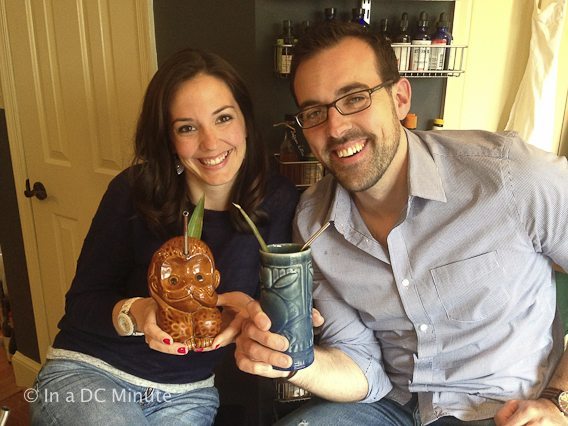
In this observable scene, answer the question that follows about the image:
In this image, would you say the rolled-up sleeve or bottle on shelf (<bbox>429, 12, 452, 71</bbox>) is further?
bottle on shelf (<bbox>429, 12, 452, 71</bbox>)

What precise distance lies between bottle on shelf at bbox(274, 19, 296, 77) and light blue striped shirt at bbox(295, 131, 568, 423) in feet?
1.63

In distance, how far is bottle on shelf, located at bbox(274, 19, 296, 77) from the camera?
4.97 ft

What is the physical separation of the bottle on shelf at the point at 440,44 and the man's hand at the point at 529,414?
108cm

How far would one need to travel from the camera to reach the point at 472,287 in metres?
1.13

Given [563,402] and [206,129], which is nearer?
[563,402]

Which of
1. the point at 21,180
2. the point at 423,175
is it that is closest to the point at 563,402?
the point at 423,175

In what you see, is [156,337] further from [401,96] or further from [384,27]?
[384,27]

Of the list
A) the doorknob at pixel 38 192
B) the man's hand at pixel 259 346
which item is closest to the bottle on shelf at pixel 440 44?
the man's hand at pixel 259 346

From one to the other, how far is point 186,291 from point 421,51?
1182 millimetres

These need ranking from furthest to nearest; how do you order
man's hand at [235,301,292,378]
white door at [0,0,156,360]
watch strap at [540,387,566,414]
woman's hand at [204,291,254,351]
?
1. white door at [0,0,156,360]
2. watch strap at [540,387,566,414]
3. woman's hand at [204,291,254,351]
4. man's hand at [235,301,292,378]

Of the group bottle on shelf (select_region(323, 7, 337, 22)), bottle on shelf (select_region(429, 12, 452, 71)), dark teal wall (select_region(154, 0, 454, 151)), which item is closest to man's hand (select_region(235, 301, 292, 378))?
dark teal wall (select_region(154, 0, 454, 151))

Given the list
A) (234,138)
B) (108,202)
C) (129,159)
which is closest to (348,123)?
(234,138)

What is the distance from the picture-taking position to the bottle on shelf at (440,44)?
1647 mm

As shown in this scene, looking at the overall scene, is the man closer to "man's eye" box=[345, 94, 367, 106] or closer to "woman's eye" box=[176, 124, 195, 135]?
"man's eye" box=[345, 94, 367, 106]
